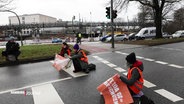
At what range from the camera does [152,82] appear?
8.09 meters

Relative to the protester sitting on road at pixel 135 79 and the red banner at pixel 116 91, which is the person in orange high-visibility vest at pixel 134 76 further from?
the red banner at pixel 116 91

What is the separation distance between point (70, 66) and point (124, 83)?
6.00 meters

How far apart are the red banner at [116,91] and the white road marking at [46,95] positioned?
4.56 ft

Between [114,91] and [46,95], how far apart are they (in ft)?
7.87

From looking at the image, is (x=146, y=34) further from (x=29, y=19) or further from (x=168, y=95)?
(x=29, y=19)

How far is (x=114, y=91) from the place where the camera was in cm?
556

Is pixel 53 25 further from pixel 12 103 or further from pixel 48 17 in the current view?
pixel 12 103

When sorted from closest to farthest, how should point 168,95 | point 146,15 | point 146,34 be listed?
point 168,95 → point 146,34 → point 146,15

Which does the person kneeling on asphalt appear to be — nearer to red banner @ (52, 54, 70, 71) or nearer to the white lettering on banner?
red banner @ (52, 54, 70, 71)

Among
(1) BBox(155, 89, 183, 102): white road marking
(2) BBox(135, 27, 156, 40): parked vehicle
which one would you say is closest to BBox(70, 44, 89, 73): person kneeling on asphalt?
(1) BBox(155, 89, 183, 102): white road marking

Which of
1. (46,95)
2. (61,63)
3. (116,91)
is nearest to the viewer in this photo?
(116,91)

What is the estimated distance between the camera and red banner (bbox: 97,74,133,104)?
17.7 ft

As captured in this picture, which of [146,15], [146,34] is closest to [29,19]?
[146,15]

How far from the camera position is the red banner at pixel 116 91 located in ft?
17.7
